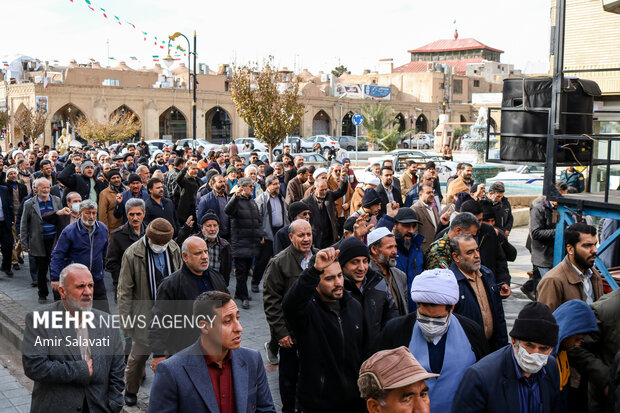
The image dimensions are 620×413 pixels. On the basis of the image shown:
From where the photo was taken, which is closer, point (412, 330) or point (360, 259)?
point (412, 330)

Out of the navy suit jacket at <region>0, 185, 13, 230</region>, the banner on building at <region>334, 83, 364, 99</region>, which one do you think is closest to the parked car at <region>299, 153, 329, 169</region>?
the navy suit jacket at <region>0, 185, 13, 230</region>

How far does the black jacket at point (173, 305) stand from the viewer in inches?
204

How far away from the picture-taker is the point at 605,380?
3818 millimetres

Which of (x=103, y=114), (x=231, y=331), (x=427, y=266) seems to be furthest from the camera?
(x=103, y=114)

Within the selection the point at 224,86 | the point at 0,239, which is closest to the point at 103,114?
the point at 224,86

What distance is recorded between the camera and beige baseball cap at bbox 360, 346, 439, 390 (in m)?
2.61

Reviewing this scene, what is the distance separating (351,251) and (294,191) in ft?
23.0

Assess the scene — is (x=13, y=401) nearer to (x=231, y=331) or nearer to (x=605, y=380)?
(x=231, y=331)

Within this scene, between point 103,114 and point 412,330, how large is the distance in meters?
44.4

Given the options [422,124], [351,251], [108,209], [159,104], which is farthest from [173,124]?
[351,251]

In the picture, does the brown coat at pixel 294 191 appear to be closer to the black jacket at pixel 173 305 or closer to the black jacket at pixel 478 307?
the black jacket at pixel 173 305

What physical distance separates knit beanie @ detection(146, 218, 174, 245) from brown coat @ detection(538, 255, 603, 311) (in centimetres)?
326

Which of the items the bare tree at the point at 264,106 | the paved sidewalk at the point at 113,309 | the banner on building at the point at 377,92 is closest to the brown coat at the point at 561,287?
the paved sidewalk at the point at 113,309

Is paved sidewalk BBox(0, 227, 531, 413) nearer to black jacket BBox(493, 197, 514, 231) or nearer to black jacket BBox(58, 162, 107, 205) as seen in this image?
black jacket BBox(493, 197, 514, 231)
